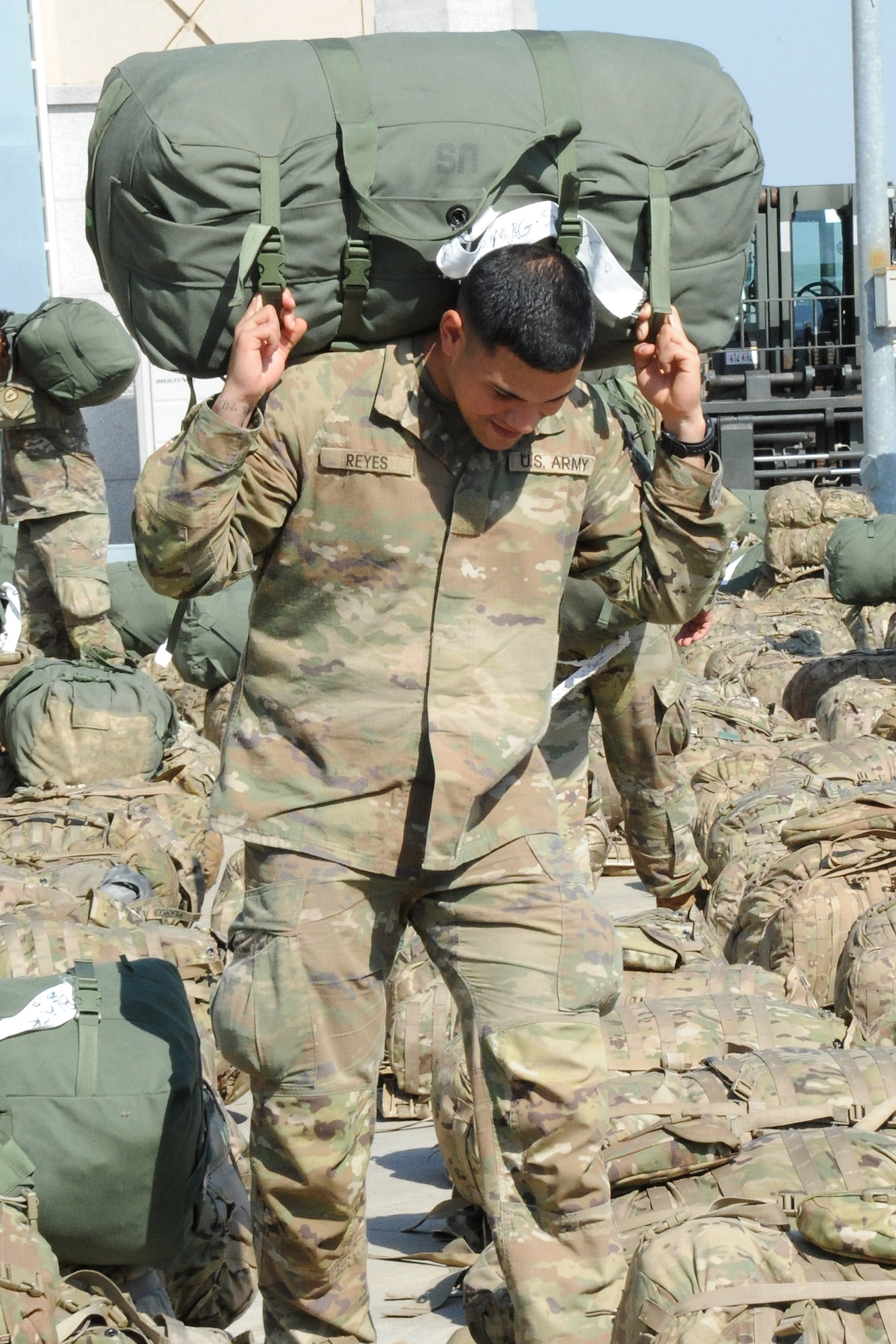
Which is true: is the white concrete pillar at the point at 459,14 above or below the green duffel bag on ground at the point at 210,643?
above

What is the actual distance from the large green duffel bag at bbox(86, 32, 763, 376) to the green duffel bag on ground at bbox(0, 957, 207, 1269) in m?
1.08

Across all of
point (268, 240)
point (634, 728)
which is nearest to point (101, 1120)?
point (268, 240)

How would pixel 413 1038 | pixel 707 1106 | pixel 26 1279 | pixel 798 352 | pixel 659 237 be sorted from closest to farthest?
pixel 26 1279 < pixel 659 237 < pixel 707 1106 < pixel 413 1038 < pixel 798 352

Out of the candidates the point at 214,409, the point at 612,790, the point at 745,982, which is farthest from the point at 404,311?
the point at 612,790

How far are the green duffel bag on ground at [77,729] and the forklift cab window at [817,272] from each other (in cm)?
1392

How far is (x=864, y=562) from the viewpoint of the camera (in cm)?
1083

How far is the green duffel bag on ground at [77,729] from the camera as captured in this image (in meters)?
6.55

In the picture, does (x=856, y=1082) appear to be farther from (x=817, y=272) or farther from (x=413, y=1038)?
(x=817, y=272)

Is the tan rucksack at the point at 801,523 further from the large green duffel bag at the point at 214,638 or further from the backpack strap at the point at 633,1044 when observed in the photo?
the backpack strap at the point at 633,1044

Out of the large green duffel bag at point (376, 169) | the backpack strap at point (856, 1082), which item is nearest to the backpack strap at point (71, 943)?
the large green duffel bag at point (376, 169)

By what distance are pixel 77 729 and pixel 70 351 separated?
7.99ft

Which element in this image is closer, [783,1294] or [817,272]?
[783,1294]

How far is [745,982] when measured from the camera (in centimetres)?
423

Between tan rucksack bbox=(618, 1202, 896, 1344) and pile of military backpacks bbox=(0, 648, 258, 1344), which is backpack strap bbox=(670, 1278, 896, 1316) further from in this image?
pile of military backpacks bbox=(0, 648, 258, 1344)
